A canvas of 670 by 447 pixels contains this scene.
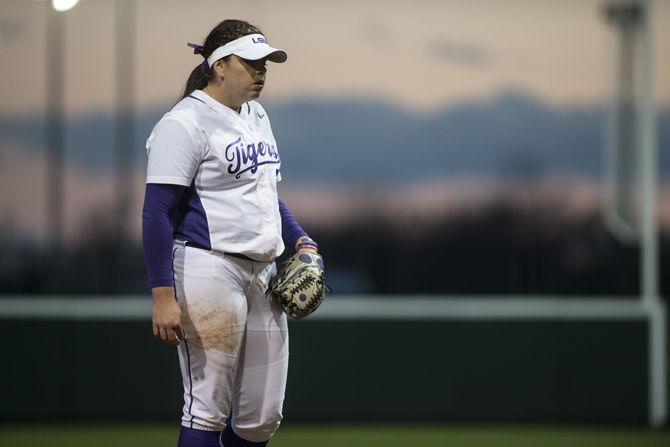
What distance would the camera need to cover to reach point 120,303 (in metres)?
5.84

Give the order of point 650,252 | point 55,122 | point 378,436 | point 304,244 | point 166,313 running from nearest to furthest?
point 166,313
point 304,244
point 378,436
point 650,252
point 55,122

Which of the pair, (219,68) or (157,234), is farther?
(219,68)

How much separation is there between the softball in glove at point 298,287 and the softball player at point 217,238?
1.9 inches

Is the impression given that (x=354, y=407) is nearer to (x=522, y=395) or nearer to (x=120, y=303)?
(x=522, y=395)

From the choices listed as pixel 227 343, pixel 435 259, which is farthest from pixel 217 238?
pixel 435 259

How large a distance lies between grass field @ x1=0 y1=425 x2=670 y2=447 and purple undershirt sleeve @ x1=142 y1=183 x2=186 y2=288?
2418 mm

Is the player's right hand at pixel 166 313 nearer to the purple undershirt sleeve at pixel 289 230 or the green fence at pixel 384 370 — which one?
the purple undershirt sleeve at pixel 289 230

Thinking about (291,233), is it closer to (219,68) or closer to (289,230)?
(289,230)

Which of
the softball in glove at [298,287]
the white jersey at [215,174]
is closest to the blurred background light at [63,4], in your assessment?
the white jersey at [215,174]

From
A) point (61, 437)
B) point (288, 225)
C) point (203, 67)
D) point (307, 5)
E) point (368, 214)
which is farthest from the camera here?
point (368, 214)

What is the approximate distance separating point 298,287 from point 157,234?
0.44 metres

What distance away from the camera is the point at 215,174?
9.82ft

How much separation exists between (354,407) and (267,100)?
1810mm

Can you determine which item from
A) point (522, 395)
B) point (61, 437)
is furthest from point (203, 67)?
point (522, 395)
